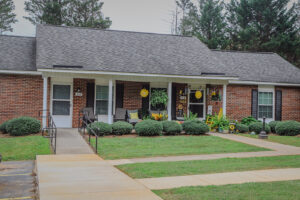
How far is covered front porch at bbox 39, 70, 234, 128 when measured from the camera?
51.9 feet

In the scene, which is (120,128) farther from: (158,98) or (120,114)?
(158,98)

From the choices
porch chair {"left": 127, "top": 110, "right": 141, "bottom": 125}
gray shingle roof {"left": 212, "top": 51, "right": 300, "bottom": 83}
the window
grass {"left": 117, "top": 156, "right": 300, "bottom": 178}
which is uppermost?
gray shingle roof {"left": 212, "top": 51, "right": 300, "bottom": 83}

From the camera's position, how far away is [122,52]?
17312 mm

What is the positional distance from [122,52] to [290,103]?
32.1ft

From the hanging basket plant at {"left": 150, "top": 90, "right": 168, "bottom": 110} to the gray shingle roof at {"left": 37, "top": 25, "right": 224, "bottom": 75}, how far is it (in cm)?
122

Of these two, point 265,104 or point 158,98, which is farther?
point 265,104

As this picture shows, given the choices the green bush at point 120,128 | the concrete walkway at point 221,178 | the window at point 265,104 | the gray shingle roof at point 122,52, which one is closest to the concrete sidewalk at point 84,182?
the concrete walkway at point 221,178

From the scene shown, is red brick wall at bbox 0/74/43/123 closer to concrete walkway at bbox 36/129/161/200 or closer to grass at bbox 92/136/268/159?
grass at bbox 92/136/268/159

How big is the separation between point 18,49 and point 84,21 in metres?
18.2

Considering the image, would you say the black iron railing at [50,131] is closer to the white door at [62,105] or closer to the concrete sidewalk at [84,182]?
the white door at [62,105]

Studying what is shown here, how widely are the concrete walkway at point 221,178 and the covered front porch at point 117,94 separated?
327 inches

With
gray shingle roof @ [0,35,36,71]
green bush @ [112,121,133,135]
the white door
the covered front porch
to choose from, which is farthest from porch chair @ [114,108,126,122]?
gray shingle roof @ [0,35,36,71]

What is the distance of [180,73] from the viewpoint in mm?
15898

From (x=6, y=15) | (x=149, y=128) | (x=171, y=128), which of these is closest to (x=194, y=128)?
(x=171, y=128)
